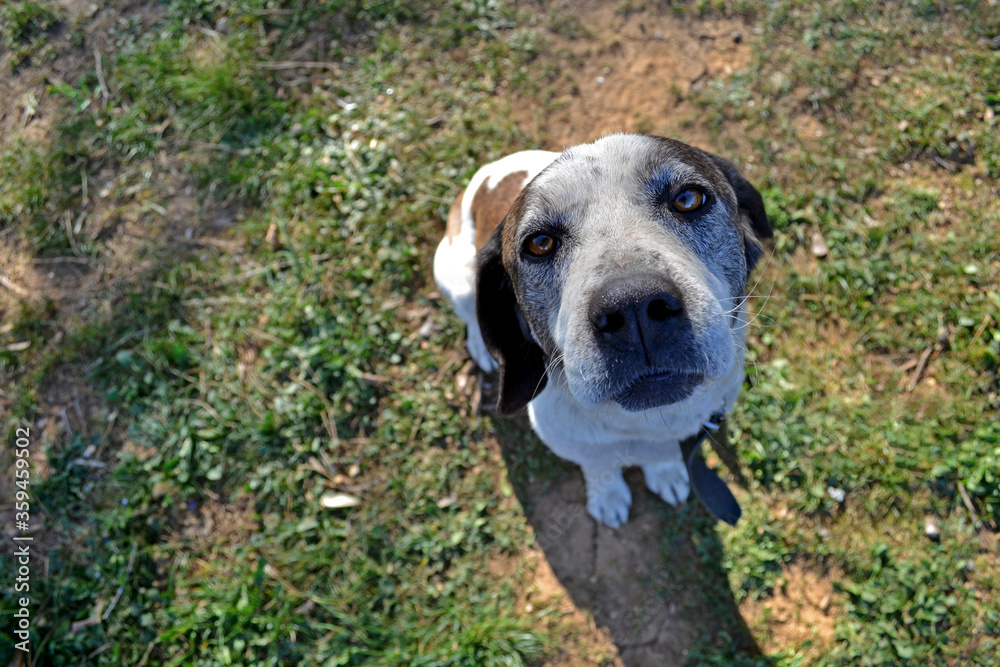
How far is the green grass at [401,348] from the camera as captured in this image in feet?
13.9

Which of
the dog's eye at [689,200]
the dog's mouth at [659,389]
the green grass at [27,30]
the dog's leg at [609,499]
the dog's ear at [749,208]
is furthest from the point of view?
the green grass at [27,30]

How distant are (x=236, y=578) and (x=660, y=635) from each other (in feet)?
10.3

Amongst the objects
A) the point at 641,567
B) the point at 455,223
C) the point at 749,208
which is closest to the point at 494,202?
A: the point at 455,223

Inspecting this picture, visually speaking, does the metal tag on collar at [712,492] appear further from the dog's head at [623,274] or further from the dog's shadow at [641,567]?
the dog's head at [623,274]

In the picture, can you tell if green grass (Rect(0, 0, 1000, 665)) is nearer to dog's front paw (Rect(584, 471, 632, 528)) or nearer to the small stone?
the small stone

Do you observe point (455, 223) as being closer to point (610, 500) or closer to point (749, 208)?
point (749, 208)

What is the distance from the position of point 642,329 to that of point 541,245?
0.82 metres

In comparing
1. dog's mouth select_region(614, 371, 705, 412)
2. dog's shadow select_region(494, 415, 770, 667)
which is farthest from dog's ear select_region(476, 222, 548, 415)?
dog's shadow select_region(494, 415, 770, 667)

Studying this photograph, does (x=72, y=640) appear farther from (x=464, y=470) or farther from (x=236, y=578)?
(x=464, y=470)

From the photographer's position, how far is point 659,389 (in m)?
2.48

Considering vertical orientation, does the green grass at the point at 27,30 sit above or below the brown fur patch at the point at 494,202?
above

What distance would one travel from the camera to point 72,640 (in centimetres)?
439

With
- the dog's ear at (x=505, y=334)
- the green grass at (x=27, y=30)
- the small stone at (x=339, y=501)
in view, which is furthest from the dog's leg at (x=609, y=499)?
the green grass at (x=27, y=30)

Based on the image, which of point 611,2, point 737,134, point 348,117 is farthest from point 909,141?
point 348,117
